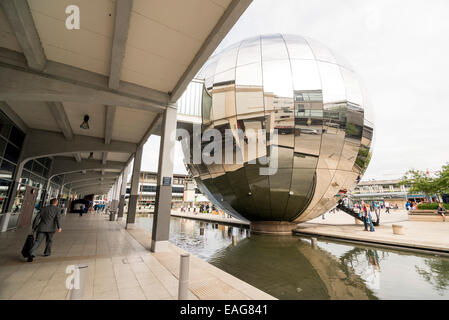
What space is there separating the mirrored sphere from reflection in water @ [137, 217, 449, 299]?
2.90m

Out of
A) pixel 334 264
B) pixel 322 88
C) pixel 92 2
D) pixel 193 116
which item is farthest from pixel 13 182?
pixel 322 88

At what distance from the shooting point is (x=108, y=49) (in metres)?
6.02

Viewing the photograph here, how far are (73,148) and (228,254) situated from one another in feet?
39.2

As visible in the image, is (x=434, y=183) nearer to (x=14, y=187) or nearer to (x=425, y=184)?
(x=425, y=184)

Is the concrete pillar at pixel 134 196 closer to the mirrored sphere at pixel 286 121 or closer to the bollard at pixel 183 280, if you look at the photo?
the mirrored sphere at pixel 286 121

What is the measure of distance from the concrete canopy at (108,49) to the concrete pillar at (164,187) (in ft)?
2.92

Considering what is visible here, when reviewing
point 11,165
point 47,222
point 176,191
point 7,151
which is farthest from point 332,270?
point 176,191

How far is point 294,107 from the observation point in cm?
953

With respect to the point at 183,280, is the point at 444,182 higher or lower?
Answer: higher

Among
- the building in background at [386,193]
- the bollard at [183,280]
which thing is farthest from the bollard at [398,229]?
the building in background at [386,193]

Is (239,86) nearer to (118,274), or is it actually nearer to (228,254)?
(228,254)

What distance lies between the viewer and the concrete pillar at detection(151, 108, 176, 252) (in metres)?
7.72

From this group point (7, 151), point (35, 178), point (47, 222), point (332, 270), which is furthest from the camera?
point (35, 178)

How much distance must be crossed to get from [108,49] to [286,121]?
7.33 metres
